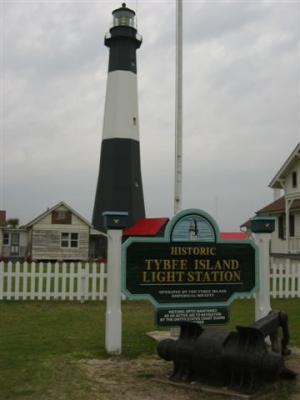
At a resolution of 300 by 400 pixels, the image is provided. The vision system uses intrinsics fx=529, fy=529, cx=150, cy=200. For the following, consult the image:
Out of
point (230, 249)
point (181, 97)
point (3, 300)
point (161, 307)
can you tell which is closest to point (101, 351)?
point (161, 307)

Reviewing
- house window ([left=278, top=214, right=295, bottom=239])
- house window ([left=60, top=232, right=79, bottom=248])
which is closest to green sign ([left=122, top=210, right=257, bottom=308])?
house window ([left=278, top=214, right=295, bottom=239])

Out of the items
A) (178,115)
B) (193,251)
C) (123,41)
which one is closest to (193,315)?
(193,251)

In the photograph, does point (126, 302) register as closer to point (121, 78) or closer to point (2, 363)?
point (2, 363)

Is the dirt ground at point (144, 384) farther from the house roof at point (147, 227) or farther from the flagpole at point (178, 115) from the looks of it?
the house roof at point (147, 227)

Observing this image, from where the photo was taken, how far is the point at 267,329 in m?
6.41

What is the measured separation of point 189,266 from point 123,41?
93.2ft

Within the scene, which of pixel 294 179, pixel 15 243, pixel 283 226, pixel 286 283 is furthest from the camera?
pixel 15 243

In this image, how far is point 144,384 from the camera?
6.10m

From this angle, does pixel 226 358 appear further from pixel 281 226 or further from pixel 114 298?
pixel 281 226

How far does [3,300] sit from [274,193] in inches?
1142

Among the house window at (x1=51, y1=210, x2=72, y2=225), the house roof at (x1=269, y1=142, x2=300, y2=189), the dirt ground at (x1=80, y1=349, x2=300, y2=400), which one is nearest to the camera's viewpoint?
the dirt ground at (x1=80, y1=349, x2=300, y2=400)

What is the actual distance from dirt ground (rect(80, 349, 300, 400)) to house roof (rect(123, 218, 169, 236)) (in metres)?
21.5

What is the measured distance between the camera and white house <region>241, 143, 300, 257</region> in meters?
27.2

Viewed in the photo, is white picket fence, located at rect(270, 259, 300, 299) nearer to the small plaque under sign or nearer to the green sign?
the green sign
